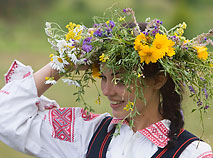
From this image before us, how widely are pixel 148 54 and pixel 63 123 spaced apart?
651 mm

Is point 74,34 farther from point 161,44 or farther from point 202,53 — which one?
point 202,53

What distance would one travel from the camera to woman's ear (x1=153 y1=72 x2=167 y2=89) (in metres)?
1.88

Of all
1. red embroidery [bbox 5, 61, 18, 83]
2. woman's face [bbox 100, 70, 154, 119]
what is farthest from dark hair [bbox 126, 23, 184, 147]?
red embroidery [bbox 5, 61, 18, 83]

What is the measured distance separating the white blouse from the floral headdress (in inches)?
11.5

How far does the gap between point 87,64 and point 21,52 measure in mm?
9253

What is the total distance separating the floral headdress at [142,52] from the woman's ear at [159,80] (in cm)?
10

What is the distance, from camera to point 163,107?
200 cm

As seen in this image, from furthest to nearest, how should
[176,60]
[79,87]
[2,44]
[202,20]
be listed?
[202,20]
[2,44]
[79,87]
[176,60]

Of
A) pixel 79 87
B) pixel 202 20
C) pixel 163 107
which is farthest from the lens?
pixel 202 20

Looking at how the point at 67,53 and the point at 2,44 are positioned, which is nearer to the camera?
the point at 67,53

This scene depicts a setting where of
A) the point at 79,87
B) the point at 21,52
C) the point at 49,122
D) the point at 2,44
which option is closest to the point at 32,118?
the point at 49,122

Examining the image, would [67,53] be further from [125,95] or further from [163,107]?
[163,107]

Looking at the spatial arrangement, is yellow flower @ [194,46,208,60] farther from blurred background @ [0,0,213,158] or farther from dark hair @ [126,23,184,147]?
blurred background @ [0,0,213,158]

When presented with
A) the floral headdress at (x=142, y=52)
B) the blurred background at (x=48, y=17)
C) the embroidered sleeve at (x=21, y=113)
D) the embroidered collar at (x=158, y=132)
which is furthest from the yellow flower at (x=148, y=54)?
the blurred background at (x=48, y=17)
